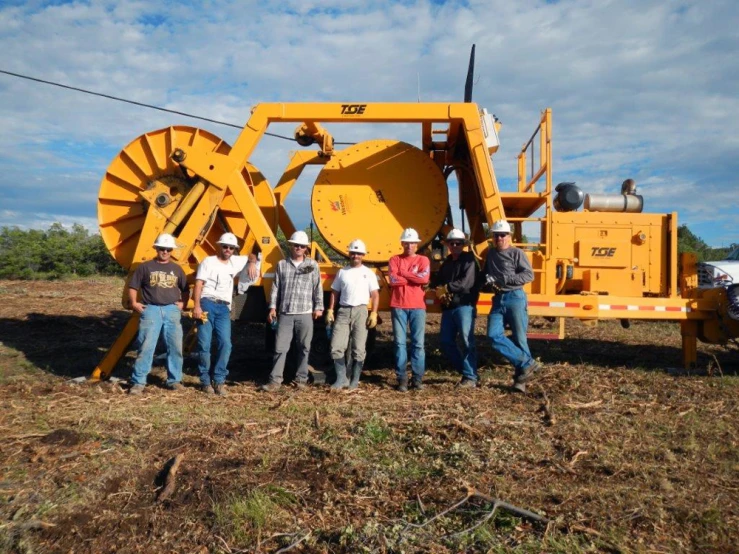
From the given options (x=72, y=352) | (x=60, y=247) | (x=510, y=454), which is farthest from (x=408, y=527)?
(x=60, y=247)

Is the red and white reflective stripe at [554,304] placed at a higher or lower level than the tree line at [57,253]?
lower

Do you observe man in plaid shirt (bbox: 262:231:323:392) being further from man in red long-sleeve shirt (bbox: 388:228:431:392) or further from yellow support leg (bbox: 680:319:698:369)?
yellow support leg (bbox: 680:319:698:369)

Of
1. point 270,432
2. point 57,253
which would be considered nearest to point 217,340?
point 270,432

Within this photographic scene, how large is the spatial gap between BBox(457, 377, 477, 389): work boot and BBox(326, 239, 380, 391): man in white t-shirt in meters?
1.16

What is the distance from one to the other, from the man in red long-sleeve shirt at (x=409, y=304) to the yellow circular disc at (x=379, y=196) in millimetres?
812

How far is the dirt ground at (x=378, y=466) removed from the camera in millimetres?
3256

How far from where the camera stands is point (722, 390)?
6.30 m

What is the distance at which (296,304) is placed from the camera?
673 centimetres

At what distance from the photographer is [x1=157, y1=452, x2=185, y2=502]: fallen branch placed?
3.77 meters

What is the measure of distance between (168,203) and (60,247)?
18615 mm

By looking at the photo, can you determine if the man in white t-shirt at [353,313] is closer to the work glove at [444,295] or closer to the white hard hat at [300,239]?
the white hard hat at [300,239]

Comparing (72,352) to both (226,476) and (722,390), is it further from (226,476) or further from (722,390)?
(722,390)

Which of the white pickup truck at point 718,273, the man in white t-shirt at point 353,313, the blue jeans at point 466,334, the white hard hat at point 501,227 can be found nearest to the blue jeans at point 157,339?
the man in white t-shirt at point 353,313

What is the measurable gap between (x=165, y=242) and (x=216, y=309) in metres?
0.97
